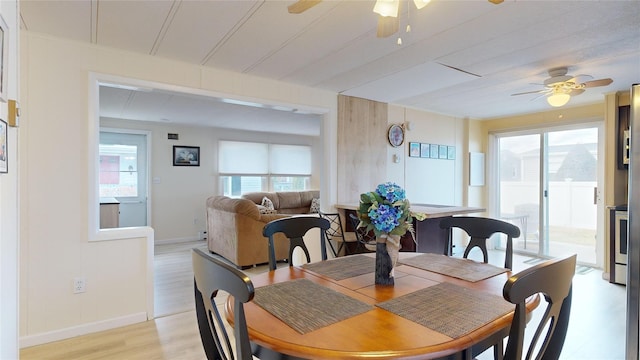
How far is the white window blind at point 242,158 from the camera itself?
22.6 ft

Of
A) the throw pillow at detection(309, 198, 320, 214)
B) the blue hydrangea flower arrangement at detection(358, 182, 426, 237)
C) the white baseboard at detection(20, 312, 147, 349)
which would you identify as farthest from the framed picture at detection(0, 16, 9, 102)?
the throw pillow at detection(309, 198, 320, 214)

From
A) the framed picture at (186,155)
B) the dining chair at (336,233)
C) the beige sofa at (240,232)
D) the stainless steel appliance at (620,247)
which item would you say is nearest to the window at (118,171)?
the framed picture at (186,155)

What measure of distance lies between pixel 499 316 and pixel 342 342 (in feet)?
1.94

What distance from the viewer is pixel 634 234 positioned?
68.0 inches

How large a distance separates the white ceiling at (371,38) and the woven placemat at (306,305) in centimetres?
138

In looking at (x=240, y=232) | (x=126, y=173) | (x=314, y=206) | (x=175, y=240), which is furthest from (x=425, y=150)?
(x=126, y=173)

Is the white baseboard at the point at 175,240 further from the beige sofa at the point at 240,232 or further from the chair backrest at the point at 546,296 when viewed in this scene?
the chair backrest at the point at 546,296

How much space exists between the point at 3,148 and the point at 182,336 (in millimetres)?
1774

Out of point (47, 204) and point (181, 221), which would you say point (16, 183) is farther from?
point (181, 221)

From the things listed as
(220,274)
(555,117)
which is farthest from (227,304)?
(555,117)

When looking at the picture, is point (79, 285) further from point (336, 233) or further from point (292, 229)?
point (336, 233)

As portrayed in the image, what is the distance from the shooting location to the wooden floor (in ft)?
7.55

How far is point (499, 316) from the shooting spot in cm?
118

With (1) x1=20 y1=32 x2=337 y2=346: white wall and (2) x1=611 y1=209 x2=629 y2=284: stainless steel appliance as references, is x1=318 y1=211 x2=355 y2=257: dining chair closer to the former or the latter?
(1) x1=20 y1=32 x2=337 y2=346: white wall
